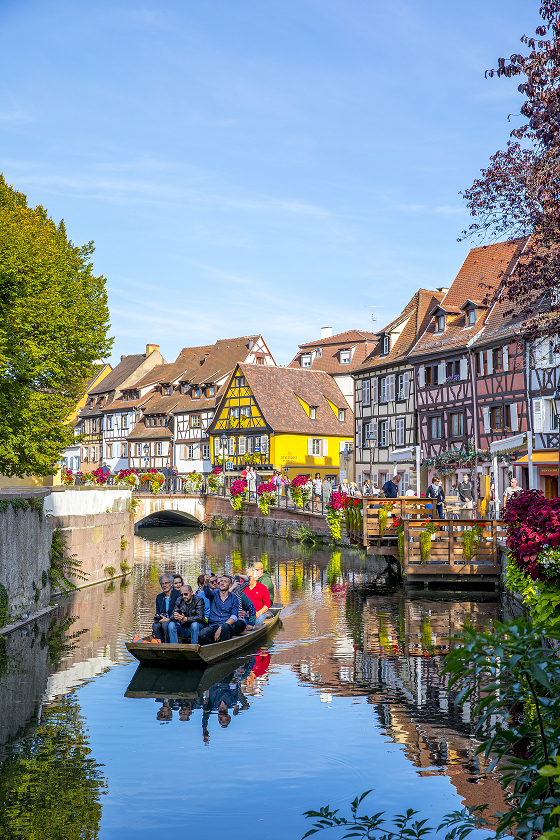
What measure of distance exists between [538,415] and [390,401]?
1261 cm

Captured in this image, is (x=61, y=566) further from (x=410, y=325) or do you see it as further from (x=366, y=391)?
(x=366, y=391)

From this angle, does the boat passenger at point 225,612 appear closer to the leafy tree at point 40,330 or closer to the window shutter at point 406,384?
the leafy tree at point 40,330

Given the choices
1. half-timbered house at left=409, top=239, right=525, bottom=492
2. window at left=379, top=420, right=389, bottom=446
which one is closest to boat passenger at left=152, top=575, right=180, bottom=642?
half-timbered house at left=409, top=239, right=525, bottom=492

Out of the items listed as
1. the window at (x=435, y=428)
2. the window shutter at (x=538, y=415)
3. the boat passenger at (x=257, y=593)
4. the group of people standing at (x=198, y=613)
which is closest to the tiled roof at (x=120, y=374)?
the window at (x=435, y=428)

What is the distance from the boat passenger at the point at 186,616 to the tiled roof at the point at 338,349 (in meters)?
48.3

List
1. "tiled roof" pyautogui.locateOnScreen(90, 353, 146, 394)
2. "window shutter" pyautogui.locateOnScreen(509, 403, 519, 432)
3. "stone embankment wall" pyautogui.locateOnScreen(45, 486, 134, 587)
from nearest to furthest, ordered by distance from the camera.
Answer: "stone embankment wall" pyautogui.locateOnScreen(45, 486, 134, 587), "window shutter" pyautogui.locateOnScreen(509, 403, 519, 432), "tiled roof" pyautogui.locateOnScreen(90, 353, 146, 394)

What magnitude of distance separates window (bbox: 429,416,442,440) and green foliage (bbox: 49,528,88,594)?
20027 mm

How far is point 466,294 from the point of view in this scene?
3922cm

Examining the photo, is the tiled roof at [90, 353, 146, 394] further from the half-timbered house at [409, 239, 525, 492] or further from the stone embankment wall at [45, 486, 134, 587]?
the stone embankment wall at [45, 486, 134, 587]

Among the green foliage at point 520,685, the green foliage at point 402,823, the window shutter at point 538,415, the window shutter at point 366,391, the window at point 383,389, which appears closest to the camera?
the green foliage at point 520,685

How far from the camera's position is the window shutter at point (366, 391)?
152ft

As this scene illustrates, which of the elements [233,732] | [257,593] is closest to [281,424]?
[257,593]

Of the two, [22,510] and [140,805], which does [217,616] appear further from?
[140,805]

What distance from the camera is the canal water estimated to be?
8133 millimetres
